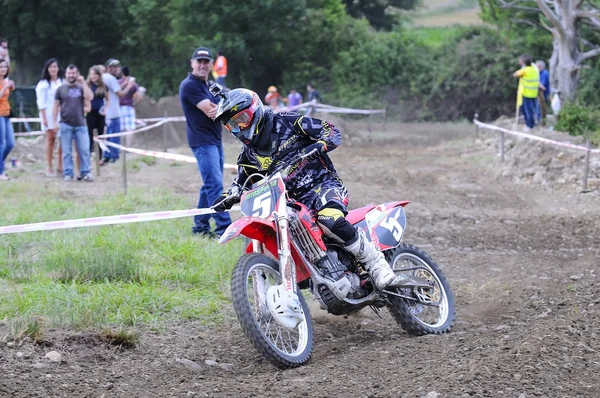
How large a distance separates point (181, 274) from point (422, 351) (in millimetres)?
3001

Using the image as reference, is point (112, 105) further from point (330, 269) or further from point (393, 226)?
point (330, 269)

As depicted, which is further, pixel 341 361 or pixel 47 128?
pixel 47 128

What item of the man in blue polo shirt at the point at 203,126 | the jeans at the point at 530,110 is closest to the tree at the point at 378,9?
the jeans at the point at 530,110

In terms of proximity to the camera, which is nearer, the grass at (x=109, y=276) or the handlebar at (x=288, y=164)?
the handlebar at (x=288, y=164)

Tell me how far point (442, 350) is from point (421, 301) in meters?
0.92

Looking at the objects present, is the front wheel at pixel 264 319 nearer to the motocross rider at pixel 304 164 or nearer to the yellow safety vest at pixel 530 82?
the motocross rider at pixel 304 164

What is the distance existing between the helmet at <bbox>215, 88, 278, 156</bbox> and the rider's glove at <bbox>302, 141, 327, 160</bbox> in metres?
0.28

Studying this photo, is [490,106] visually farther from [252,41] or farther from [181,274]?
[181,274]

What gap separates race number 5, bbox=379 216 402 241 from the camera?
700 cm

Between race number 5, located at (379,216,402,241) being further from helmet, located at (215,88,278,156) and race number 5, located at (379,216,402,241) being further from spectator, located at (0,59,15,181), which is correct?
spectator, located at (0,59,15,181)

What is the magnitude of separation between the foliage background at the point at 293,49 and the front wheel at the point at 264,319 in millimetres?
32058

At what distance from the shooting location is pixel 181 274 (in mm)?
8422


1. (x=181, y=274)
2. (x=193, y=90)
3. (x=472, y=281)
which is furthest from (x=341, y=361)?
(x=193, y=90)

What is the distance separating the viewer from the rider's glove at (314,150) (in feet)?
20.5
